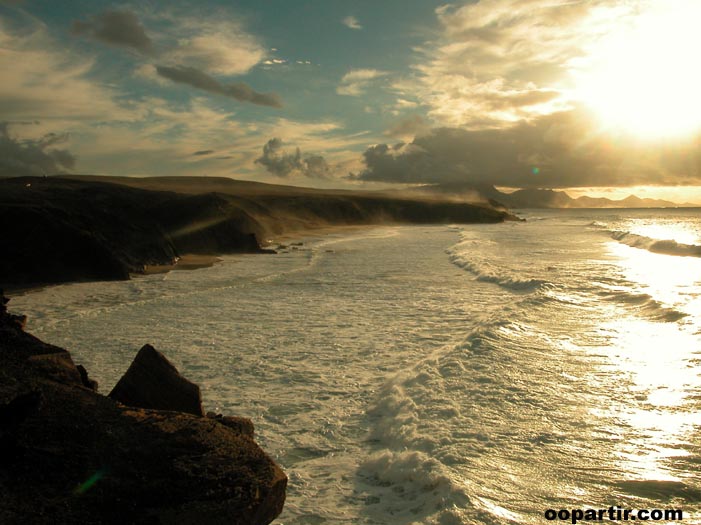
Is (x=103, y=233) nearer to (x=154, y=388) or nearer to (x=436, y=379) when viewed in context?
(x=436, y=379)

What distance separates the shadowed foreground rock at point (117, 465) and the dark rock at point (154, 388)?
41.7 inches

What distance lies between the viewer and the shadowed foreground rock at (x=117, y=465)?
3771 mm

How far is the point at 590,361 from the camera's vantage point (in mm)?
9930

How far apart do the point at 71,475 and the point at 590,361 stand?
8.65 metres

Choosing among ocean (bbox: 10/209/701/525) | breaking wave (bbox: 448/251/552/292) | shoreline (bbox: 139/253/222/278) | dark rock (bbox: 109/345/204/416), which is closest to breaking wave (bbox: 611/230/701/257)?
breaking wave (bbox: 448/251/552/292)

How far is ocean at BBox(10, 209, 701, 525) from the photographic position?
5.43 metres

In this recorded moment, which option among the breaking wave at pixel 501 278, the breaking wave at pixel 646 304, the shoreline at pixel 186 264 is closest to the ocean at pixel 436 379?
the breaking wave at pixel 646 304

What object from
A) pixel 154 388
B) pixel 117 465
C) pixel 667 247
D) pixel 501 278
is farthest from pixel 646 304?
pixel 667 247

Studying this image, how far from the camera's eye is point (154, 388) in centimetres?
590

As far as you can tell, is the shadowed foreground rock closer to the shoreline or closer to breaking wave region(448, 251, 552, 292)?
breaking wave region(448, 251, 552, 292)

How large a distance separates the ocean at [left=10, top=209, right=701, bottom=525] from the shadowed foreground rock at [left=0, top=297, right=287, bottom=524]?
984 millimetres

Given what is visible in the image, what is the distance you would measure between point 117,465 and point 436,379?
589 centimetres

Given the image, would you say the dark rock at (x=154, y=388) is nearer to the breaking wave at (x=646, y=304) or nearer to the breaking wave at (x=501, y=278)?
the breaking wave at (x=646, y=304)

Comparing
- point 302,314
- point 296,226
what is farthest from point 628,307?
point 296,226
